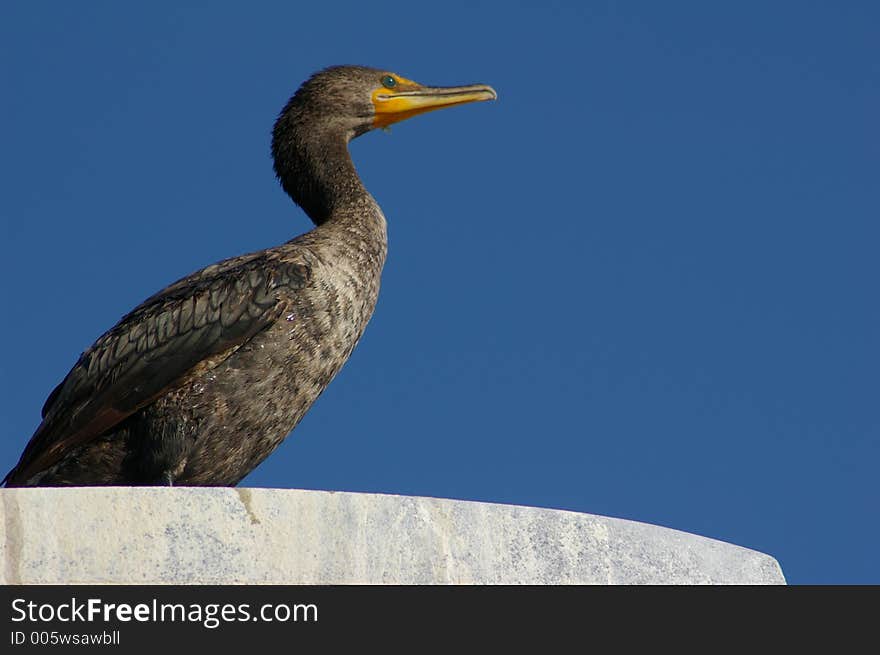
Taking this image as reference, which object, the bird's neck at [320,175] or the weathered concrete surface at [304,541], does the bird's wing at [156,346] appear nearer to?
the bird's neck at [320,175]

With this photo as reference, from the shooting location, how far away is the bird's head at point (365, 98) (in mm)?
9883

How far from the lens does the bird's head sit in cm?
Answer: 988

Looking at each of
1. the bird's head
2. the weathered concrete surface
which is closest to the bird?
the bird's head

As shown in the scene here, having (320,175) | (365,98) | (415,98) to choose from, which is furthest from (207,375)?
(415,98)

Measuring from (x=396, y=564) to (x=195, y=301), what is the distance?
250cm

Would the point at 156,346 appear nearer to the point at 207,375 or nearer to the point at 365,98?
the point at 207,375

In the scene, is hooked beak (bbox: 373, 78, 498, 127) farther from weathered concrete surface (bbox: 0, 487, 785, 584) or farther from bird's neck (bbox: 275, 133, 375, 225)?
weathered concrete surface (bbox: 0, 487, 785, 584)

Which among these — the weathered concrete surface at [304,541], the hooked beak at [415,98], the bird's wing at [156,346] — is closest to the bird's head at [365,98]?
the hooked beak at [415,98]

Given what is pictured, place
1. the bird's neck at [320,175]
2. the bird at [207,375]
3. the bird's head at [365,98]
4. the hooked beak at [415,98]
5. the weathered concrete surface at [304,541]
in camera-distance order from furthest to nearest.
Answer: the hooked beak at [415,98] → the bird's head at [365,98] → the bird's neck at [320,175] → the bird at [207,375] → the weathered concrete surface at [304,541]

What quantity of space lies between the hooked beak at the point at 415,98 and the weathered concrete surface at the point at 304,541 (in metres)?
4.13

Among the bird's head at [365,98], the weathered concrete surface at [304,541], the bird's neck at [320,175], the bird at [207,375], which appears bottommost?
the weathered concrete surface at [304,541]

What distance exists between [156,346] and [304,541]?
7.37ft

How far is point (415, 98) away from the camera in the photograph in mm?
10227
